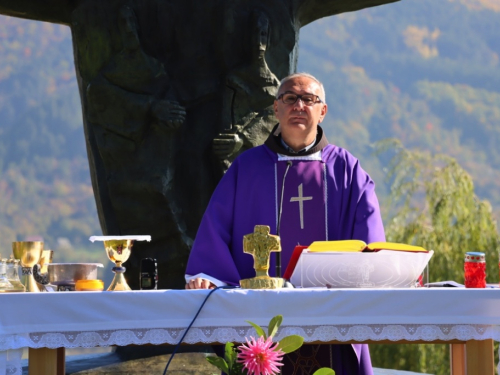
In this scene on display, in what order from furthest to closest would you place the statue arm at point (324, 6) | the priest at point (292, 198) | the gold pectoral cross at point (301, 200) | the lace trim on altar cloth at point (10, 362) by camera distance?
1. the statue arm at point (324, 6)
2. the gold pectoral cross at point (301, 200)
3. the priest at point (292, 198)
4. the lace trim on altar cloth at point (10, 362)

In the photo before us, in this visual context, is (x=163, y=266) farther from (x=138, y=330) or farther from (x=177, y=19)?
(x=138, y=330)

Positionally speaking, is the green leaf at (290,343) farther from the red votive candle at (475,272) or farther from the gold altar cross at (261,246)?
the red votive candle at (475,272)

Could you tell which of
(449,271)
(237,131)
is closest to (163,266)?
(237,131)

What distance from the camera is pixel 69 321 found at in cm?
312

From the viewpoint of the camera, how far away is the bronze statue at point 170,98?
6551 millimetres

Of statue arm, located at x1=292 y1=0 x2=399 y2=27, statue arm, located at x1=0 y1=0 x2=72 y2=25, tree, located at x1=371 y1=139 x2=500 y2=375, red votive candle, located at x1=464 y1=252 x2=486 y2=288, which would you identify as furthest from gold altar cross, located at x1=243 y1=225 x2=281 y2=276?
tree, located at x1=371 y1=139 x2=500 y2=375

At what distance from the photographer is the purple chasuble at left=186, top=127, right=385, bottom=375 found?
409cm

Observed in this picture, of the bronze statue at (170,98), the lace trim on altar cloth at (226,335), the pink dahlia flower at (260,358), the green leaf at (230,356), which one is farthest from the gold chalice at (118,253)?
the bronze statue at (170,98)

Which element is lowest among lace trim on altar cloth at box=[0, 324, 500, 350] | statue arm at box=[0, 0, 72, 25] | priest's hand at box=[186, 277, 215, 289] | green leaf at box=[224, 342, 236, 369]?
green leaf at box=[224, 342, 236, 369]

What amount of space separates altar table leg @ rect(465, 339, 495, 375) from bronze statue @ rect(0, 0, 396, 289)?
11.6ft

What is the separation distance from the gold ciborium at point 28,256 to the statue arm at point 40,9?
3559 millimetres

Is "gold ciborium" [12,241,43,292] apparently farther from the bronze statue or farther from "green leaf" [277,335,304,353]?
the bronze statue

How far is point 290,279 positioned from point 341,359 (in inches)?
22.5

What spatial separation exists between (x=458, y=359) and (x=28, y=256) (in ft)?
5.61
